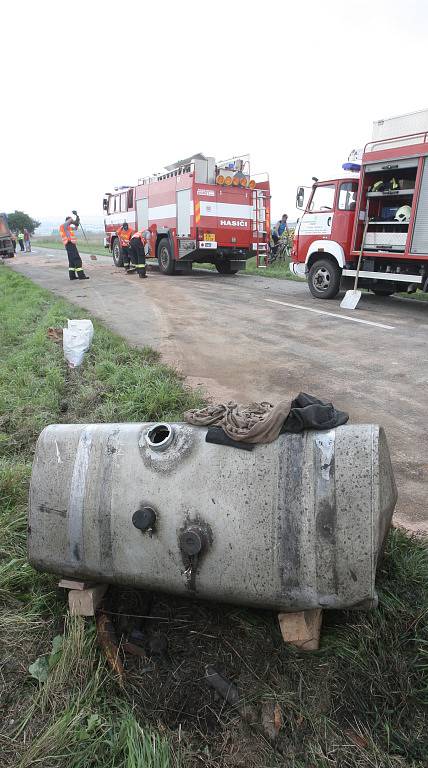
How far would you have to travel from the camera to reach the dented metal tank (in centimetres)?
175

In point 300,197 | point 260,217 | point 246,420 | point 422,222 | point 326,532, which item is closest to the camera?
point 326,532

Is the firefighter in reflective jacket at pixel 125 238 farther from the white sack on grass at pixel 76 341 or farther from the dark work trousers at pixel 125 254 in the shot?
the white sack on grass at pixel 76 341

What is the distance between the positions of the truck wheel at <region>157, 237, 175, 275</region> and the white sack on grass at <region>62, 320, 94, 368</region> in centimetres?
902

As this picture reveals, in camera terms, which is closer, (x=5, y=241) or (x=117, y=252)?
(x=117, y=252)

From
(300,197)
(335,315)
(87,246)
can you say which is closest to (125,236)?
(300,197)

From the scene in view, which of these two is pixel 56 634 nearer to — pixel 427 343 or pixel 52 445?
pixel 52 445

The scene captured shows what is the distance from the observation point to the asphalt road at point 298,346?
396 centimetres

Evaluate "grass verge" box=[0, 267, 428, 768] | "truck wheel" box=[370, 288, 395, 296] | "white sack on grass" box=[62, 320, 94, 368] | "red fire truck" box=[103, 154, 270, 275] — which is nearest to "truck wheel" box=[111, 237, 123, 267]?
"red fire truck" box=[103, 154, 270, 275]

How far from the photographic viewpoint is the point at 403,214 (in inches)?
329

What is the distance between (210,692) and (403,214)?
8.22 metres

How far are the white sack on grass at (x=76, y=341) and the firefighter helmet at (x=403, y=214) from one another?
571 centimetres

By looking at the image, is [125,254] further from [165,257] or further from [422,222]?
[422,222]

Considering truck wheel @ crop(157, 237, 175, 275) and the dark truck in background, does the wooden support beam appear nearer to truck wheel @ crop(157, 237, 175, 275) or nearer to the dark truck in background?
truck wheel @ crop(157, 237, 175, 275)

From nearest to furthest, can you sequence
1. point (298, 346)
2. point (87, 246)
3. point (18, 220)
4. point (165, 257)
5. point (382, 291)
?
1. point (298, 346)
2. point (382, 291)
3. point (165, 257)
4. point (87, 246)
5. point (18, 220)
